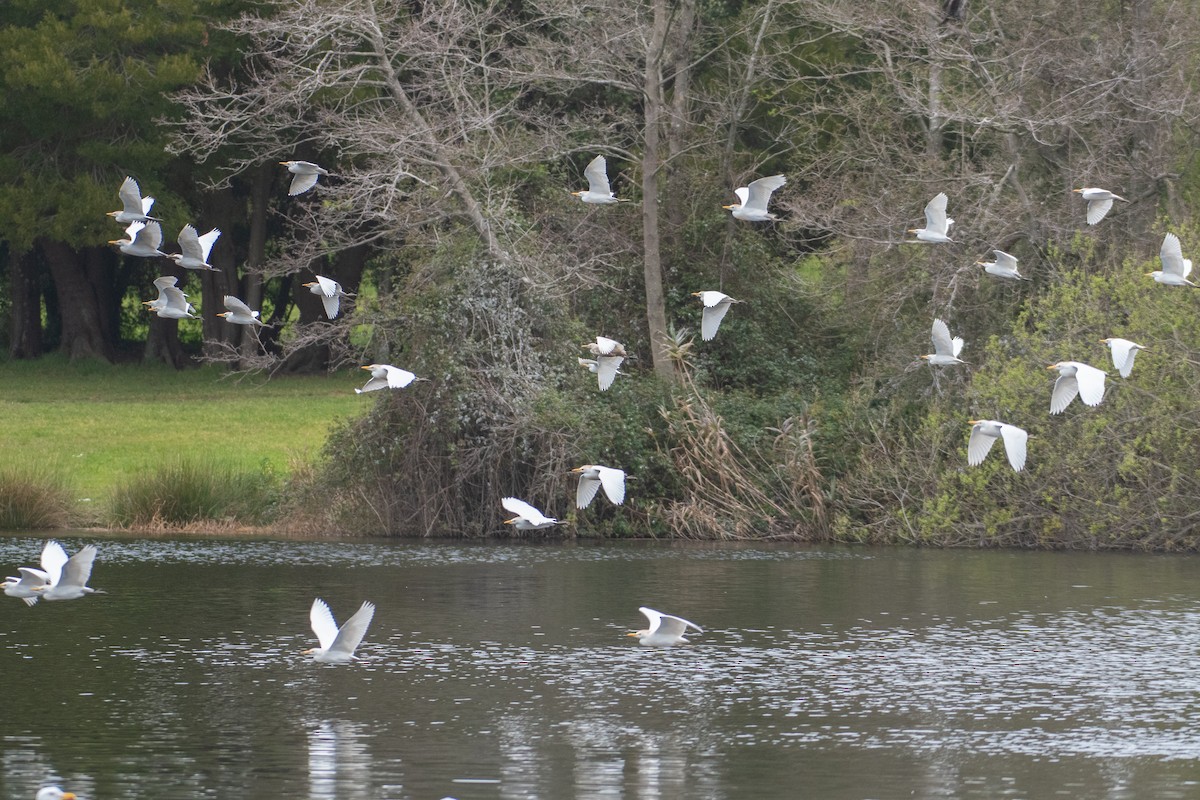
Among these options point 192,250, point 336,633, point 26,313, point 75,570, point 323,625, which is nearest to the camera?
point 336,633

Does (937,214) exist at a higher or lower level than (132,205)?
higher

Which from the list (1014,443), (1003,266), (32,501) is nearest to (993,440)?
(1014,443)

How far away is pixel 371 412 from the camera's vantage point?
25797 mm

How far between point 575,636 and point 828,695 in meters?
3.43

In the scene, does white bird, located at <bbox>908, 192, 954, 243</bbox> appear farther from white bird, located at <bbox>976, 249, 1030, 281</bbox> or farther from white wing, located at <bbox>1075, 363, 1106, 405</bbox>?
white wing, located at <bbox>1075, 363, 1106, 405</bbox>

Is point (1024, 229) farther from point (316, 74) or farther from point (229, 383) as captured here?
point (229, 383)

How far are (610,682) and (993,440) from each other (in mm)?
8988

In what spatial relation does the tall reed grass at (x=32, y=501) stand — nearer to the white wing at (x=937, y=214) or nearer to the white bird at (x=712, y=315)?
the white bird at (x=712, y=315)

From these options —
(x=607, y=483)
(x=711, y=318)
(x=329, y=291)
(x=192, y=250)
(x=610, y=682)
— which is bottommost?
(x=610, y=682)

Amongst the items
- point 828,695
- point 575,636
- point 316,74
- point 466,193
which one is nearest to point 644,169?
point 466,193

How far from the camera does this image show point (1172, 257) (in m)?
20.8

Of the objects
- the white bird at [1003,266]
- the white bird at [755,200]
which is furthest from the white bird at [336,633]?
the white bird at [1003,266]

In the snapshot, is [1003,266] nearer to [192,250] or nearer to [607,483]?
[607,483]

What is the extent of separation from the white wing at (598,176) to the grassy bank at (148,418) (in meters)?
7.25
